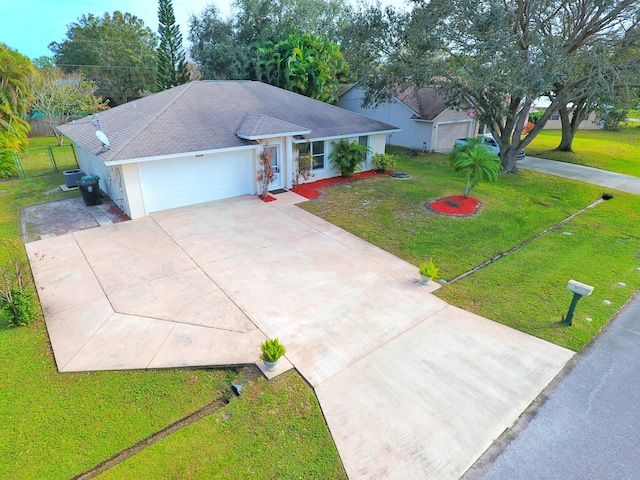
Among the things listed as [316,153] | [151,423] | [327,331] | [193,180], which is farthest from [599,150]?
[151,423]

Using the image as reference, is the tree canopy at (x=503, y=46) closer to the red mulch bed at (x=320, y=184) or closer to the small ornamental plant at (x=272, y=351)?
the red mulch bed at (x=320, y=184)

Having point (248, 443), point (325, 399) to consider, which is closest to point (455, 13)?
point (325, 399)

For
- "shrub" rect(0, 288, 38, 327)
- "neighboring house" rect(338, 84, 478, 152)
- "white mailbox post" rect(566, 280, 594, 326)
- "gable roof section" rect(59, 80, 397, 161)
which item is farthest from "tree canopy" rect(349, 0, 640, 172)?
"shrub" rect(0, 288, 38, 327)

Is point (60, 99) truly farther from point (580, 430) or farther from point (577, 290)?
point (580, 430)

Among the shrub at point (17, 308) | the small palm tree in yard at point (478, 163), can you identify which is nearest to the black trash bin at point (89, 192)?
the shrub at point (17, 308)

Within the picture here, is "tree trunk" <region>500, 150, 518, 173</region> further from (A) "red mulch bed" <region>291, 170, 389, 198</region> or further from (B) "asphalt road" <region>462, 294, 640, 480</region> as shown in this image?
(B) "asphalt road" <region>462, 294, 640, 480</region>

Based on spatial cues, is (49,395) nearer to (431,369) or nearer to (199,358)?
(199,358)
